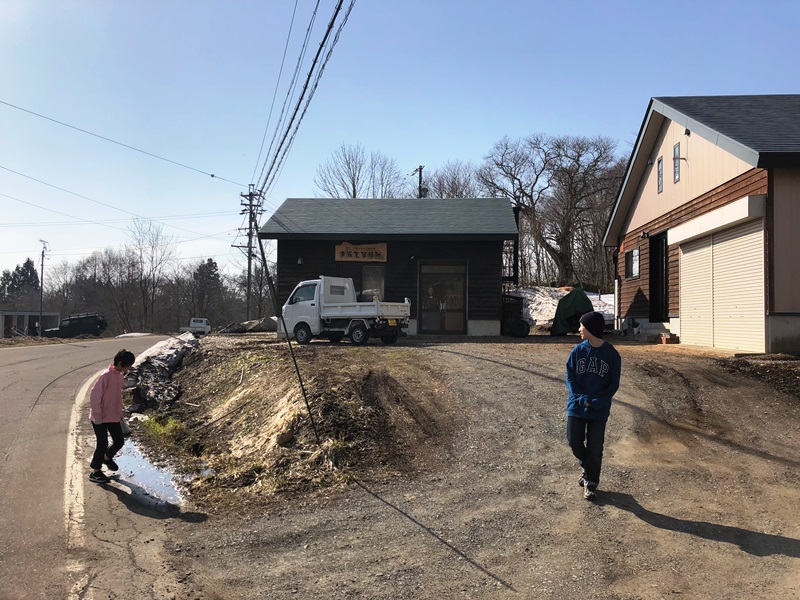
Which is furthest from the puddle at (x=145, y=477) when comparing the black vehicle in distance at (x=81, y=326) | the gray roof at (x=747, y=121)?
the black vehicle in distance at (x=81, y=326)

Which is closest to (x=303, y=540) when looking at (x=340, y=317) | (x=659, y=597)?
(x=659, y=597)

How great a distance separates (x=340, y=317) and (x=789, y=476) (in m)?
13.0

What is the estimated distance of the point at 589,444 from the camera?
18.6 feet

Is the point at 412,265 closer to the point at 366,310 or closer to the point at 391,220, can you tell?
the point at 391,220

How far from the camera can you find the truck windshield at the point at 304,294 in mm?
18531

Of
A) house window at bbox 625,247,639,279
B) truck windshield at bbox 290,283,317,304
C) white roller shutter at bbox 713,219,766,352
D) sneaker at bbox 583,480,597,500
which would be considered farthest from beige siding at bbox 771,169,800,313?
truck windshield at bbox 290,283,317,304

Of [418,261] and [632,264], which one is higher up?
[418,261]

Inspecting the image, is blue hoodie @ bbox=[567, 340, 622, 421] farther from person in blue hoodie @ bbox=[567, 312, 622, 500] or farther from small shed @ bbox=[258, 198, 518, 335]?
small shed @ bbox=[258, 198, 518, 335]

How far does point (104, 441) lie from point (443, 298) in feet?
56.5

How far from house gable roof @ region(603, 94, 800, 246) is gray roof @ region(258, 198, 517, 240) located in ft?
17.3

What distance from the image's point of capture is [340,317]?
17.9 m

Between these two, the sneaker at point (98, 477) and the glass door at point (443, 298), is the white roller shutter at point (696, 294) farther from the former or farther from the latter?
the sneaker at point (98, 477)

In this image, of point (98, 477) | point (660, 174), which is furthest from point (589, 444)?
point (660, 174)

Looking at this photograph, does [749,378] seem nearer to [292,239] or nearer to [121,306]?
[292,239]
